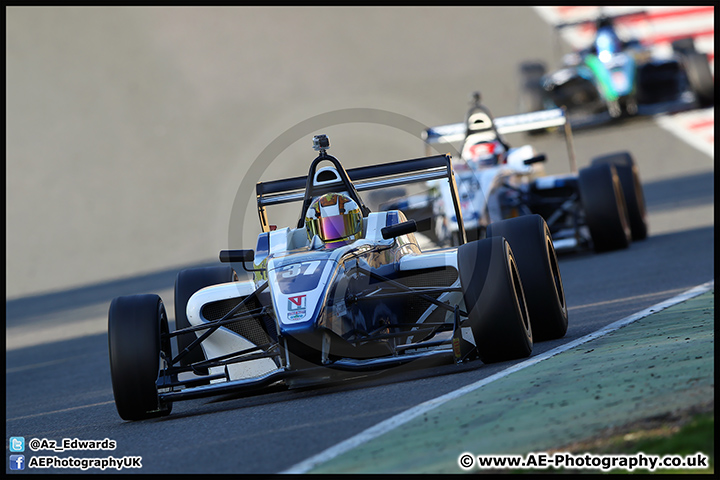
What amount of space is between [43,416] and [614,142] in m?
18.2

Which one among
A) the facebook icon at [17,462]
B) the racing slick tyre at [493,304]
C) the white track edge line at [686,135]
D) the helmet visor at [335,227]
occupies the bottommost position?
the facebook icon at [17,462]

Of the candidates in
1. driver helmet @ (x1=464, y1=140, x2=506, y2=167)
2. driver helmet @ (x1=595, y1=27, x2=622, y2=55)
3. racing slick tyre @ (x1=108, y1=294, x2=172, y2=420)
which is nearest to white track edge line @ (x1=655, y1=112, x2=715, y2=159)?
driver helmet @ (x1=595, y1=27, x2=622, y2=55)

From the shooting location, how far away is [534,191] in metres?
14.4

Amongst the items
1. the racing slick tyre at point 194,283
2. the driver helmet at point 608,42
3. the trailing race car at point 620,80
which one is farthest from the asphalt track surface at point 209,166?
the driver helmet at point 608,42

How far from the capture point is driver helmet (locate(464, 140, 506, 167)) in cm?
1475

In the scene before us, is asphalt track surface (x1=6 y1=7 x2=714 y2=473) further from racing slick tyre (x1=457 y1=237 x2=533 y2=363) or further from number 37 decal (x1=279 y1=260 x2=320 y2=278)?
number 37 decal (x1=279 y1=260 x2=320 y2=278)

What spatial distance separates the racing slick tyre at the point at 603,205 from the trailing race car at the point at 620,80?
917 cm

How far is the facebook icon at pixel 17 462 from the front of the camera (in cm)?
665

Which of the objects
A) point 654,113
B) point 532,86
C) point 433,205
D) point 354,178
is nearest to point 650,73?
point 654,113

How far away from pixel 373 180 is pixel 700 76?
49.8 feet

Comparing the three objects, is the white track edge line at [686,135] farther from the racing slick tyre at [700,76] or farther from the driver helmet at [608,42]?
the driver helmet at [608,42]

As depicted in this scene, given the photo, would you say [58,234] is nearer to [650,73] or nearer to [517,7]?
[650,73]

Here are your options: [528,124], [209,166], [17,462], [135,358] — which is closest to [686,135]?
[528,124]

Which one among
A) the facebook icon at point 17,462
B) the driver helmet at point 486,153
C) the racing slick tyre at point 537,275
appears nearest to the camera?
the facebook icon at point 17,462
